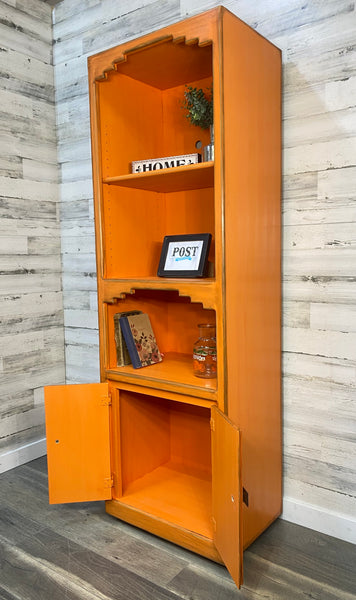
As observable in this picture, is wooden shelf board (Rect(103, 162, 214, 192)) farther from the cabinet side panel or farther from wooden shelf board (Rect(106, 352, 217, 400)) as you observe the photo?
wooden shelf board (Rect(106, 352, 217, 400))

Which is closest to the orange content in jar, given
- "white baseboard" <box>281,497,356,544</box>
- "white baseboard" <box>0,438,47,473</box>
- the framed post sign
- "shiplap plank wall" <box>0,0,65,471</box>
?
the framed post sign

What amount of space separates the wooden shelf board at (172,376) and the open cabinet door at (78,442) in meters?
0.11

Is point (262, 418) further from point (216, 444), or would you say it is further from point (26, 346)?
point (26, 346)

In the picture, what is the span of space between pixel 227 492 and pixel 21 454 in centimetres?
149

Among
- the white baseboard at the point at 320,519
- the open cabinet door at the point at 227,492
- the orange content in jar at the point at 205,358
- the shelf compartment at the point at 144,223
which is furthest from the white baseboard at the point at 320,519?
the shelf compartment at the point at 144,223

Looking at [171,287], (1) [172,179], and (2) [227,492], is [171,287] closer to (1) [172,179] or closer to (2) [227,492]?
(1) [172,179]

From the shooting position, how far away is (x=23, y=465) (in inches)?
107

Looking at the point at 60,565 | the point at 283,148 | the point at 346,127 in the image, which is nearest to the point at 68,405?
the point at 60,565

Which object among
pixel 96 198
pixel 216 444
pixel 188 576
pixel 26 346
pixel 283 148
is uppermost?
pixel 283 148

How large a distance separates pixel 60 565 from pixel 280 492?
3.05ft

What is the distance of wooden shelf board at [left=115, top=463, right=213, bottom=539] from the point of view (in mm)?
1949

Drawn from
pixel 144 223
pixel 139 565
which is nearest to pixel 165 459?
pixel 139 565

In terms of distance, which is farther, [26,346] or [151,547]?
[26,346]

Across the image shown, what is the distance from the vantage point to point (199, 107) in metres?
2.02
